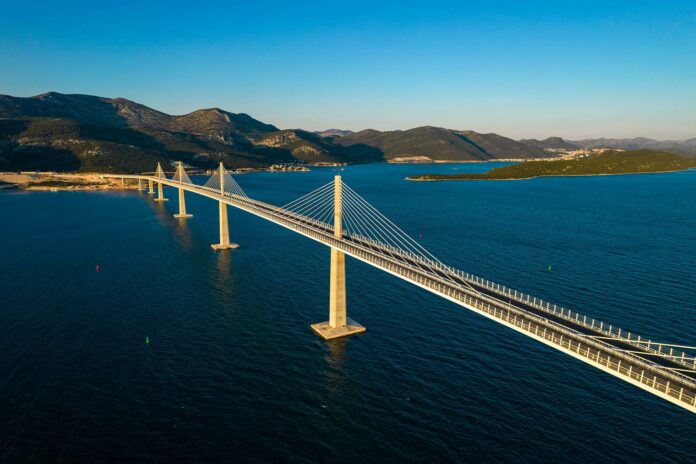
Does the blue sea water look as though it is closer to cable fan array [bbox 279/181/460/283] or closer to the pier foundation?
the pier foundation

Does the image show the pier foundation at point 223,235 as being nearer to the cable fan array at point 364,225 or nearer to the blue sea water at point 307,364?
the blue sea water at point 307,364

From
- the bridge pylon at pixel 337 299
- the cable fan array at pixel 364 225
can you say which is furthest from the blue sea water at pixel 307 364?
the cable fan array at pixel 364 225

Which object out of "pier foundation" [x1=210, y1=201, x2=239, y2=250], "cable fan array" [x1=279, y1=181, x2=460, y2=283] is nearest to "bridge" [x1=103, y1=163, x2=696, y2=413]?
"cable fan array" [x1=279, y1=181, x2=460, y2=283]

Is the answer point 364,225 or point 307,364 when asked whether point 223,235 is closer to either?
point 364,225

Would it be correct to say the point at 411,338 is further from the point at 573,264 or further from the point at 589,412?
the point at 573,264

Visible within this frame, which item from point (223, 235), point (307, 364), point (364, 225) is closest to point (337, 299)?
point (307, 364)

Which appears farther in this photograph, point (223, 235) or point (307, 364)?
point (223, 235)
